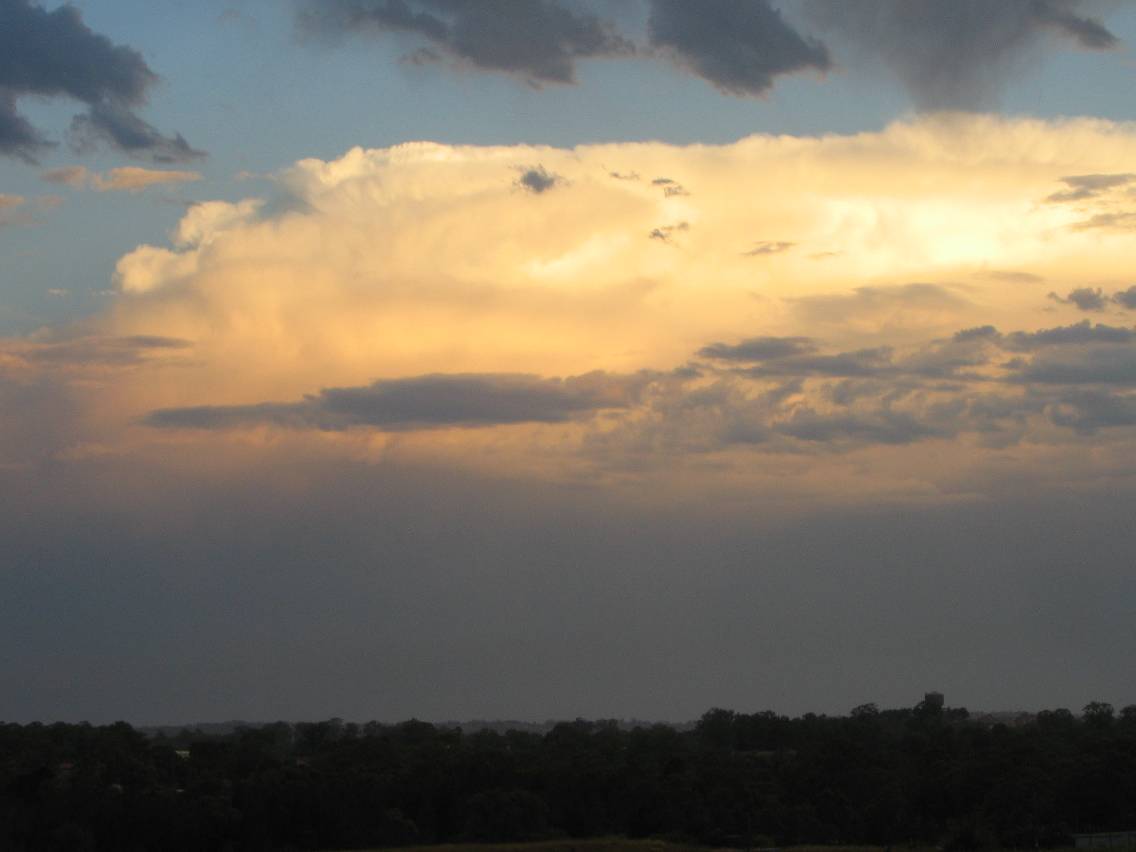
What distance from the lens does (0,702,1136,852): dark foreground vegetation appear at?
6888 centimetres

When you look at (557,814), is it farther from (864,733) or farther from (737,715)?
(737,715)

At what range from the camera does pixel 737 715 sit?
140 m

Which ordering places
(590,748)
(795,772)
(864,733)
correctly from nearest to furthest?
(795,772), (590,748), (864,733)

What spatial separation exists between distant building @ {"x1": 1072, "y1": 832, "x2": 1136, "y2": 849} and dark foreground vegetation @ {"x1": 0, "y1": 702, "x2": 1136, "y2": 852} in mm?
1646

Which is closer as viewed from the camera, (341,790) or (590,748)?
(341,790)

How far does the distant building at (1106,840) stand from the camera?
53.9 metres

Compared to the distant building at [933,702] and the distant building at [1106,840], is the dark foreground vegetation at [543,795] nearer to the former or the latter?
the distant building at [1106,840]

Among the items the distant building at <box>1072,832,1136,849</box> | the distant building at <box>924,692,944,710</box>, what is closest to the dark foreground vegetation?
the distant building at <box>1072,832,1136,849</box>

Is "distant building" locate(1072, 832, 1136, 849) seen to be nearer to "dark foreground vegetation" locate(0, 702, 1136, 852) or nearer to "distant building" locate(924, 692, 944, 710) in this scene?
"dark foreground vegetation" locate(0, 702, 1136, 852)

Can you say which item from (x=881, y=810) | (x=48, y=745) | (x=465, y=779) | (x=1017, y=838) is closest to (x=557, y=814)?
(x=465, y=779)

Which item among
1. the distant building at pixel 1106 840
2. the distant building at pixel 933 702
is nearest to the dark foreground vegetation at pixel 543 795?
the distant building at pixel 1106 840

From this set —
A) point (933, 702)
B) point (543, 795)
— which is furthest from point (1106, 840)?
point (933, 702)

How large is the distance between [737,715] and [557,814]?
219 ft

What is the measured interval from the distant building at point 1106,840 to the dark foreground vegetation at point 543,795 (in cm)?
165
